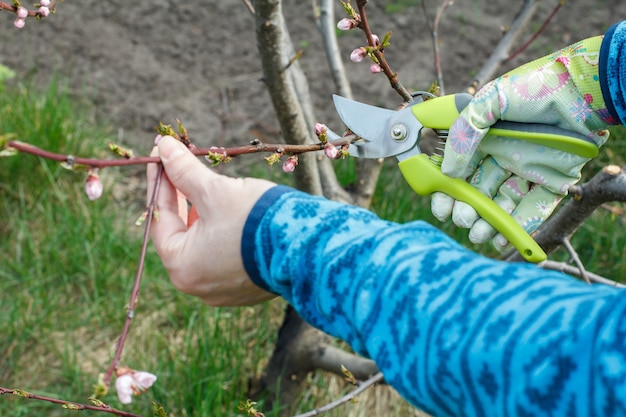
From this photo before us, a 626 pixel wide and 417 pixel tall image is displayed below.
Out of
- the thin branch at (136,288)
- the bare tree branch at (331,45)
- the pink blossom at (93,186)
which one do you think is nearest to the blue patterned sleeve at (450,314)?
the thin branch at (136,288)

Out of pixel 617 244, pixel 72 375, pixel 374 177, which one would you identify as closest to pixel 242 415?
pixel 72 375

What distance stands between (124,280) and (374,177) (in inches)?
41.6

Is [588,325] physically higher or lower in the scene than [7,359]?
higher

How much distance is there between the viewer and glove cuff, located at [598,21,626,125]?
1020 millimetres

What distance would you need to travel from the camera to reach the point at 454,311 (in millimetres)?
937

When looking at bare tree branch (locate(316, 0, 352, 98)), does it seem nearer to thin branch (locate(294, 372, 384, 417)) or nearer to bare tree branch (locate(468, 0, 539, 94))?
bare tree branch (locate(468, 0, 539, 94))

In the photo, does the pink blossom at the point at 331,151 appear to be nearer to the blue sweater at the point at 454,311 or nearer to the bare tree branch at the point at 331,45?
the blue sweater at the point at 454,311

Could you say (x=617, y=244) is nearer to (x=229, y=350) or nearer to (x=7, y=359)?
(x=229, y=350)

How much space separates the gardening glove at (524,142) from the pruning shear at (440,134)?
18 millimetres

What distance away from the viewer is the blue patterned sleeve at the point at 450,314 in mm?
820

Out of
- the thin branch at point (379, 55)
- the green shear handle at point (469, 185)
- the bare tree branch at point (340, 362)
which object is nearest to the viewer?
the green shear handle at point (469, 185)

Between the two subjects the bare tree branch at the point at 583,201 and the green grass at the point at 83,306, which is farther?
the green grass at the point at 83,306

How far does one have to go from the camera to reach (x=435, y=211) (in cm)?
126

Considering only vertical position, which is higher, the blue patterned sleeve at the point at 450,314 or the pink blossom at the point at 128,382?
the blue patterned sleeve at the point at 450,314
